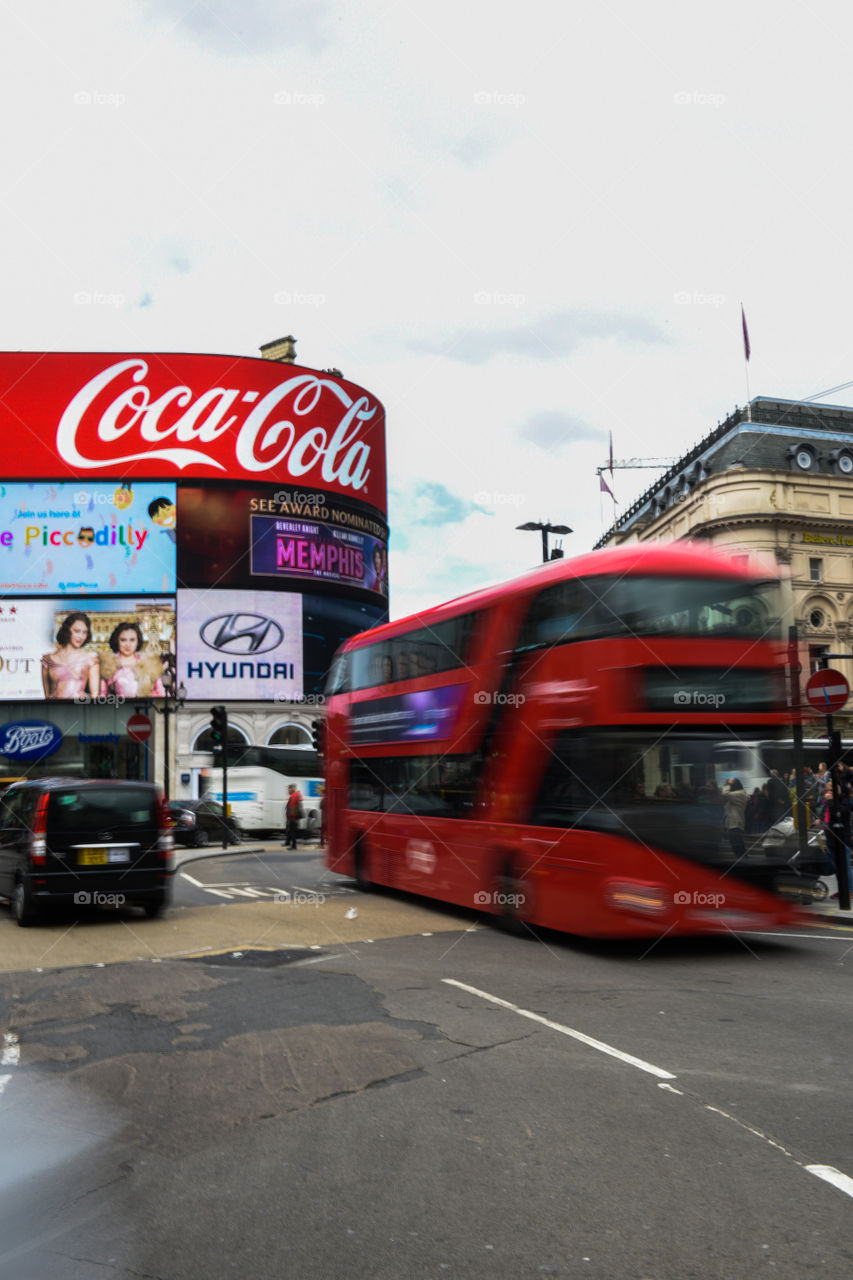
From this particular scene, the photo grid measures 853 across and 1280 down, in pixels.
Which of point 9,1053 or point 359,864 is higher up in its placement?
point 359,864

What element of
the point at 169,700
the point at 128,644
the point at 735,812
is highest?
the point at 128,644

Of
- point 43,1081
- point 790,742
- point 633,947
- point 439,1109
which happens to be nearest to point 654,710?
point 790,742

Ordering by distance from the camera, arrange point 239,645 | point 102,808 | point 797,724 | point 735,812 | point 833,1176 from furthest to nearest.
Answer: point 239,645 → point 102,808 → point 797,724 → point 735,812 → point 833,1176

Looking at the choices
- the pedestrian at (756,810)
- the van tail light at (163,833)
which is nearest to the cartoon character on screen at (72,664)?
the van tail light at (163,833)

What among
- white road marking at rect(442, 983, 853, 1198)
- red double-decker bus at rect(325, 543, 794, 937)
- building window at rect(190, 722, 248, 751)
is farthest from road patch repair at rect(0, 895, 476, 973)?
building window at rect(190, 722, 248, 751)

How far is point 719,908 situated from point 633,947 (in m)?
1.68

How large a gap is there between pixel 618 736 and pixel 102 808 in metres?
6.59

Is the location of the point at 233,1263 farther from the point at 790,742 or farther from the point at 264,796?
the point at 264,796

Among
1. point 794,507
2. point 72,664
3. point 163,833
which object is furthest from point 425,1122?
point 794,507

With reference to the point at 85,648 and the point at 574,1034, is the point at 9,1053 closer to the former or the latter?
the point at 574,1034

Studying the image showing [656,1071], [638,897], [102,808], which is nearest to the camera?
[656,1071]

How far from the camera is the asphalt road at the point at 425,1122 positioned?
404 cm

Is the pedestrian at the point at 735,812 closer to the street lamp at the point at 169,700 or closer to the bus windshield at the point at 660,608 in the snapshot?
the bus windshield at the point at 660,608

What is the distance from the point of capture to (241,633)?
53.2 meters
